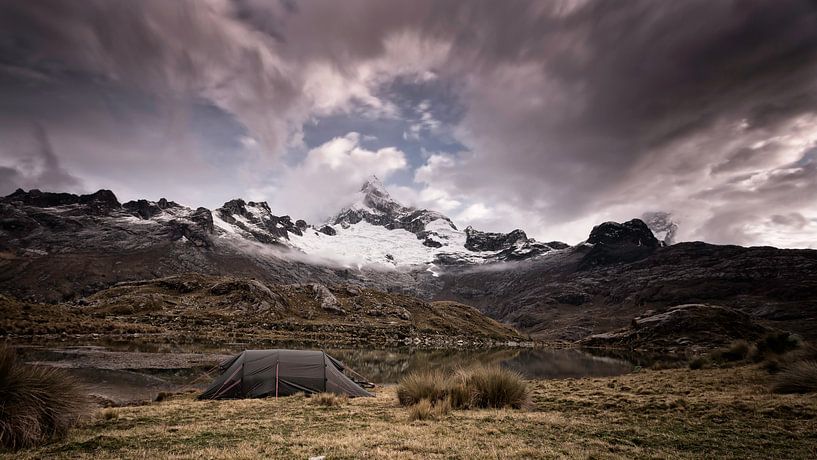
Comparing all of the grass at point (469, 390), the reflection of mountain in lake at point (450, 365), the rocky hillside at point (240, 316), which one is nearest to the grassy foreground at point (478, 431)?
the grass at point (469, 390)

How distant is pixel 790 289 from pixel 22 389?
265 metres

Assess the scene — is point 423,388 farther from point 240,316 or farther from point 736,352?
point 240,316

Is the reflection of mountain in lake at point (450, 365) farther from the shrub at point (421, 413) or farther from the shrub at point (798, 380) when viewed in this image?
the shrub at point (798, 380)

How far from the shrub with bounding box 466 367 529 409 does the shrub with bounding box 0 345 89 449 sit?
12367 mm

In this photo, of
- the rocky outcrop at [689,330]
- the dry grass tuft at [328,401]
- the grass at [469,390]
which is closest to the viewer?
the grass at [469,390]

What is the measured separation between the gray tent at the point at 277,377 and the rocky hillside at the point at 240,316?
42.9 metres

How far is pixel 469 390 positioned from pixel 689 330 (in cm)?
9715

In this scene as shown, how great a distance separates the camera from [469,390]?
1497 cm

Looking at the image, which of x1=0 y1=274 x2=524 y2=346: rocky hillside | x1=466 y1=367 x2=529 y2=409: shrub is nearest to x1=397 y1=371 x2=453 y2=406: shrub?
x1=466 y1=367 x2=529 y2=409: shrub

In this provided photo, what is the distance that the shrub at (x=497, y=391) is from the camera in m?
14.9

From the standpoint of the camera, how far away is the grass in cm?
1464

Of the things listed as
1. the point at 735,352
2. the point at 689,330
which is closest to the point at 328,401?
the point at 735,352

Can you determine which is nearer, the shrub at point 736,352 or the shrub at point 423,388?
the shrub at point 423,388

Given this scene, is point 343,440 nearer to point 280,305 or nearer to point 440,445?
point 440,445
